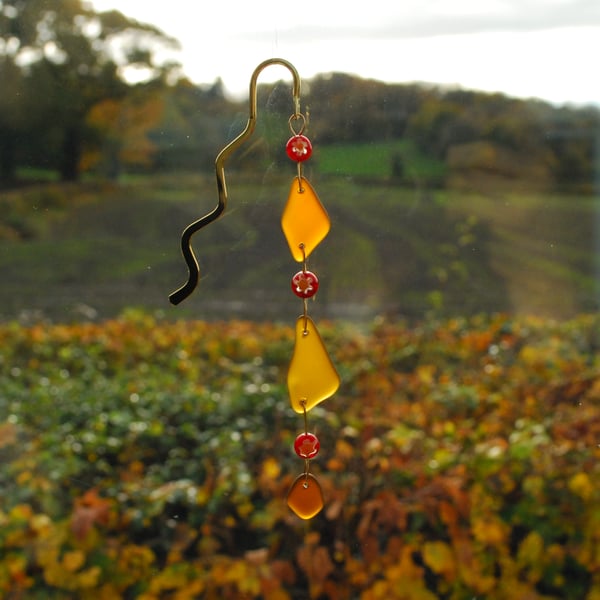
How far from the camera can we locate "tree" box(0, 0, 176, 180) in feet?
5.41

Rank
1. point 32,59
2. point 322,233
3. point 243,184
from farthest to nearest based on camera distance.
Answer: point 32,59
point 243,184
point 322,233

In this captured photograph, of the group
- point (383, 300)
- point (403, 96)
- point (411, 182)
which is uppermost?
point (403, 96)

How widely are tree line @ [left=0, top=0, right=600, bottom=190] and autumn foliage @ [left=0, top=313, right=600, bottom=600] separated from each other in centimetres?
49

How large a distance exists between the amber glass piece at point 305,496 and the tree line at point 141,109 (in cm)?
79

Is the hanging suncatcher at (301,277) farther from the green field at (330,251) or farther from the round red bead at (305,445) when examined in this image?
the green field at (330,251)

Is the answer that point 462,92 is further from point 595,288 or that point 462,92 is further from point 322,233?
point 322,233

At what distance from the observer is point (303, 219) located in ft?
2.69

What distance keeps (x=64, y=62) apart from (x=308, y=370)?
1.13 m

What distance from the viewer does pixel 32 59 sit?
1.69m

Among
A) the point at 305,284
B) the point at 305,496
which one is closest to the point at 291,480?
the point at 305,496

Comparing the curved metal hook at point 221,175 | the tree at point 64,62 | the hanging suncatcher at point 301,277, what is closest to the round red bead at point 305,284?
the hanging suncatcher at point 301,277

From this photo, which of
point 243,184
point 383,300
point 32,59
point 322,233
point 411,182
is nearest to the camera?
point 322,233

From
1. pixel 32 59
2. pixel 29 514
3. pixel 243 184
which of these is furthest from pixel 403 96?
pixel 29 514

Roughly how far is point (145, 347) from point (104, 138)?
0.54 meters
